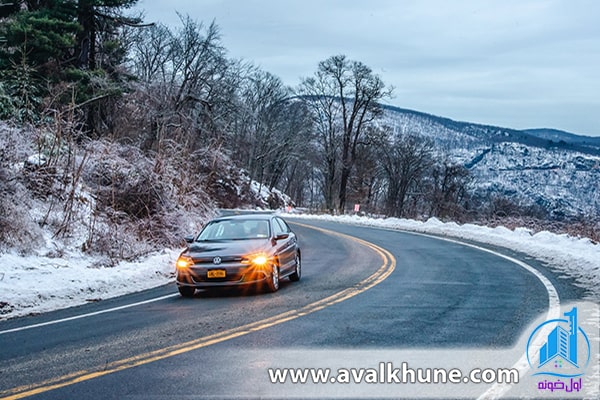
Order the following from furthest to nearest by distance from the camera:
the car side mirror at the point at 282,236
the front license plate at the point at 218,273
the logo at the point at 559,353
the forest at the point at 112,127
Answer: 1. the forest at the point at 112,127
2. the car side mirror at the point at 282,236
3. the front license plate at the point at 218,273
4. the logo at the point at 559,353

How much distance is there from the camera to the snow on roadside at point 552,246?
1342 centimetres

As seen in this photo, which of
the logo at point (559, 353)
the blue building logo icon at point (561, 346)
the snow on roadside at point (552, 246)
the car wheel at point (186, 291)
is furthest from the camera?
the snow on roadside at point (552, 246)

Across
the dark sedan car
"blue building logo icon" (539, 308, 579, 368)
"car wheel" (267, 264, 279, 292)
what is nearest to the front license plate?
the dark sedan car

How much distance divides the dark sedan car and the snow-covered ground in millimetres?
1799

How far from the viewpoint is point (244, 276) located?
11.6 m

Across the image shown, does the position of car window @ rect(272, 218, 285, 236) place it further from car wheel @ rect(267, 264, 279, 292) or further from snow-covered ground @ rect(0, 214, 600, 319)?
snow-covered ground @ rect(0, 214, 600, 319)

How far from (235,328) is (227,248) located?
12.7ft

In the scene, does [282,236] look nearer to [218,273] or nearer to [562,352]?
[218,273]

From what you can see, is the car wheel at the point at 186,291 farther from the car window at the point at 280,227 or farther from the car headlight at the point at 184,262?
the car window at the point at 280,227

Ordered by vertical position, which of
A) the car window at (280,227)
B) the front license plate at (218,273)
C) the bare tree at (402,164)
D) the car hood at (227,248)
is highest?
the bare tree at (402,164)

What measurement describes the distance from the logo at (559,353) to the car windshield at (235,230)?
6.41m

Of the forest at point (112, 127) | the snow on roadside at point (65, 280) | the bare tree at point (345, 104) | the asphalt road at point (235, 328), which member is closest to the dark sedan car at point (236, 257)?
the asphalt road at point (235, 328)

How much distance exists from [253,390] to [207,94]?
5187 centimetres

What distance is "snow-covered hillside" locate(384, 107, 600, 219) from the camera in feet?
372
